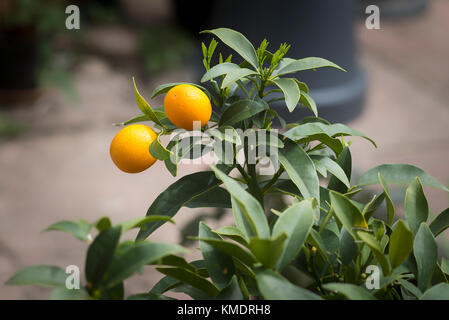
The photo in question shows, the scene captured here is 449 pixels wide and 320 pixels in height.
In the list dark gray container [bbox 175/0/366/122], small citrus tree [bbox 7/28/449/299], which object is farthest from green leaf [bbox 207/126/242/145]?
dark gray container [bbox 175/0/366/122]

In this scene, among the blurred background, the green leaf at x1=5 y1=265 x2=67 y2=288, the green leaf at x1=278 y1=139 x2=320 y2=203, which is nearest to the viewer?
the green leaf at x1=5 y1=265 x2=67 y2=288

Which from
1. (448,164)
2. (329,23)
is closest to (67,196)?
(329,23)

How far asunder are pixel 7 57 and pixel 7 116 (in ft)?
0.75

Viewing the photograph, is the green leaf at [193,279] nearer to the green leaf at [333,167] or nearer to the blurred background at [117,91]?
the green leaf at [333,167]

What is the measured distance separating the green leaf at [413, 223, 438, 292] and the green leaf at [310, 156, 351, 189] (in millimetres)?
63

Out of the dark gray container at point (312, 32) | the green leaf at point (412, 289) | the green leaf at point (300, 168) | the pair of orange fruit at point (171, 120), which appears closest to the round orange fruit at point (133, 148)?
the pair of orange fruit at point (171, 120)

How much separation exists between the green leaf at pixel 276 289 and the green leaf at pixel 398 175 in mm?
153

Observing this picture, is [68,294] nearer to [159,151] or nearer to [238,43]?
[159,151]

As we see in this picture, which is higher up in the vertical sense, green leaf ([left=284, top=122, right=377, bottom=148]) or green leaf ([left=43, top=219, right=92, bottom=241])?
green leaf ([left=284, top=122, right=377, bottom=148])

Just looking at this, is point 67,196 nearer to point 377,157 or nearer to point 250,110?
point 377,157

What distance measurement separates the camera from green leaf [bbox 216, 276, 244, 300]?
1.12 feet

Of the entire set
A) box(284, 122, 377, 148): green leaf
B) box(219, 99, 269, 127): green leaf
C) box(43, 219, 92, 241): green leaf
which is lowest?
box(43, 219, 92, 241): green leaf

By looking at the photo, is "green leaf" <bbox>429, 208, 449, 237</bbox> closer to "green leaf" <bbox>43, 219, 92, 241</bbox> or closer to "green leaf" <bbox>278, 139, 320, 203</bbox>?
"green leaf" <bbox>278, 139, 320, 203</bbox>
